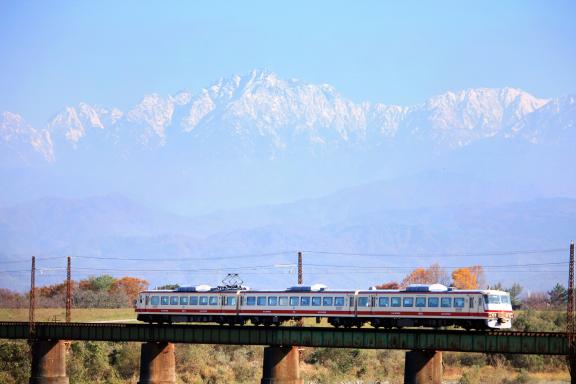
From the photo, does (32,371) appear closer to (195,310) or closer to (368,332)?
(195,310)

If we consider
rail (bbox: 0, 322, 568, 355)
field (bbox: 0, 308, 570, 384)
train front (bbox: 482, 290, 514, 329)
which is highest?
train front (bbox: 482, 290, 514, 329)

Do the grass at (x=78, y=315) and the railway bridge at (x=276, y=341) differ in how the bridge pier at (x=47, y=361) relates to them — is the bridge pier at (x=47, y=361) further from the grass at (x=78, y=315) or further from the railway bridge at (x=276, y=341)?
the grass at (x=78, y=315)

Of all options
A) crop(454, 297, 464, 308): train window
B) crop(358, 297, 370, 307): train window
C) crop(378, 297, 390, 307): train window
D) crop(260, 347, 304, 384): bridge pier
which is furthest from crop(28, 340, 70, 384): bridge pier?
crop(454, 297, 464, 308): train window

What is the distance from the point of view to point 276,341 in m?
93.9

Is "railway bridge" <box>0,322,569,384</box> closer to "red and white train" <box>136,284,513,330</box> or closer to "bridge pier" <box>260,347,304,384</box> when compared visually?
"bridge pier" <box>260,347,304,384</box>

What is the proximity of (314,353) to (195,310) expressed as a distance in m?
30.1

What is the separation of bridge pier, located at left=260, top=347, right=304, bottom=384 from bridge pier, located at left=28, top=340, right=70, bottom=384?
879 inches

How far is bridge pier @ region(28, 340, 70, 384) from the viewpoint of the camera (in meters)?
107

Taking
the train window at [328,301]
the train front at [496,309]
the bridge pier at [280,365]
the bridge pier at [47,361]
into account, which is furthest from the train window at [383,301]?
the bridge pier at [47,361]

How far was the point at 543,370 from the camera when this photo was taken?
4562 inches

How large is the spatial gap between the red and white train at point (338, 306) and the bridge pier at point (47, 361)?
29.9 ft

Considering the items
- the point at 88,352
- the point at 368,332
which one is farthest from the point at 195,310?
the point at 88,352

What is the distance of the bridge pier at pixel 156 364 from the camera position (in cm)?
10062

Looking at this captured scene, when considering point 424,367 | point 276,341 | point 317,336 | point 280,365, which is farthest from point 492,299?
point 280,365
